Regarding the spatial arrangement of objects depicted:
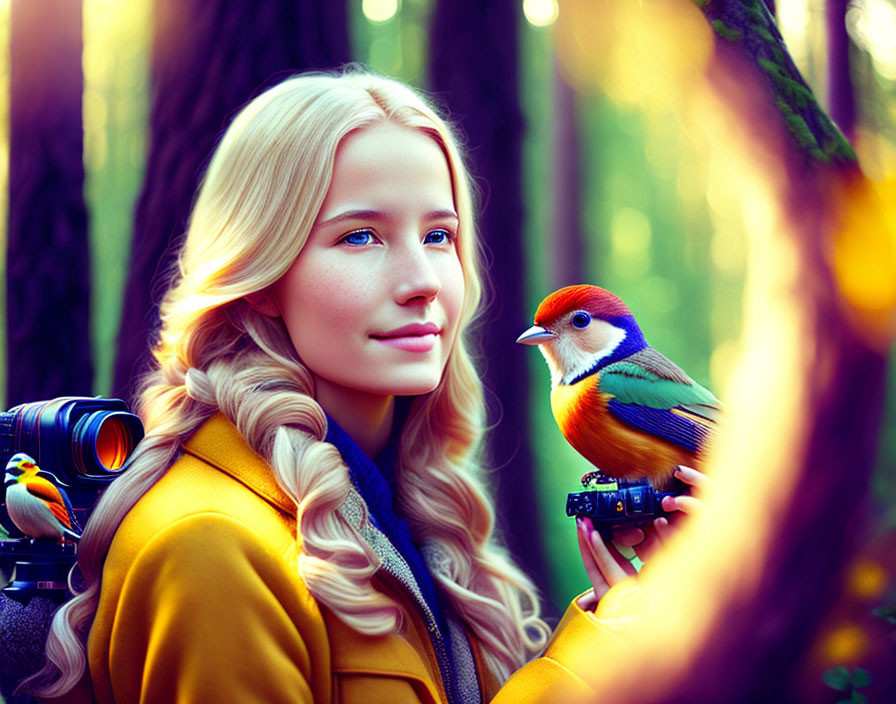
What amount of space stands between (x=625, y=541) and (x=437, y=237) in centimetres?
63

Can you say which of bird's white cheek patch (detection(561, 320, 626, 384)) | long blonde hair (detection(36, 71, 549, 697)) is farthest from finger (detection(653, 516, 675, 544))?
long blonde hair (detection(36, 71, 549, 697))

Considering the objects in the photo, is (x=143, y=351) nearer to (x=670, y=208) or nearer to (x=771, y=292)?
(x=670, y=208)

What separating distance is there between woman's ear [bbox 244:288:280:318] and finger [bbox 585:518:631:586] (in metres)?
0.67

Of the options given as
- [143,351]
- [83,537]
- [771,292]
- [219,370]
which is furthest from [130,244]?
[771,292]

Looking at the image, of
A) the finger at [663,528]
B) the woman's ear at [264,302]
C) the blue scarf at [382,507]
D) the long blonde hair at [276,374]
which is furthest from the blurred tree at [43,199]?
the finger at [663,528]

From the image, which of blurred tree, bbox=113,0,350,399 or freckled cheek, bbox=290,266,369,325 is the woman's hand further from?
blurred tree, bbox=113,0,350,399

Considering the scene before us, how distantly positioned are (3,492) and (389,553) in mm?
689

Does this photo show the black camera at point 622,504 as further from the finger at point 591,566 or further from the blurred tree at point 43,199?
the blurred tree at point 43,199

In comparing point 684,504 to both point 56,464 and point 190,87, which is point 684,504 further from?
point 190,87

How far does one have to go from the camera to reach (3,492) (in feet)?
4.88

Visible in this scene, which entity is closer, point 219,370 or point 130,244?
point 219,370

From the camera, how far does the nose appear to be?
4.76 feet

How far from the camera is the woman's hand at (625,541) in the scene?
1.30 m

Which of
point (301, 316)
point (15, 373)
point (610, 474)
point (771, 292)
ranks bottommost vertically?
point (15, 373)
